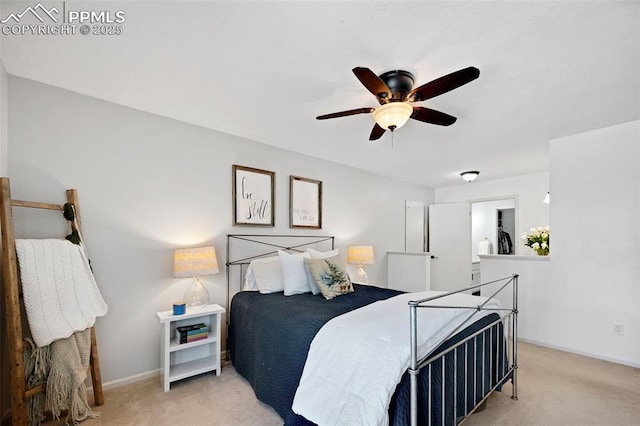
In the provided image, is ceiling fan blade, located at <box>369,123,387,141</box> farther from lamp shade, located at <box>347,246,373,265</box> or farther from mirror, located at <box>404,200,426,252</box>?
mirror, located at <box>404,200,426,252</box>

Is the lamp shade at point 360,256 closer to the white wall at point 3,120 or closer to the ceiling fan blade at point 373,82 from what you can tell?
the ceiling fan blade at point 373,82

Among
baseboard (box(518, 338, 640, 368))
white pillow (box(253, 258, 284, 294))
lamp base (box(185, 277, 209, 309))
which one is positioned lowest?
baseboard (box(518, 338, 640, 368))

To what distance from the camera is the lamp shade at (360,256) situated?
4.13 metres

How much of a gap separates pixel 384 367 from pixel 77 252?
221cm

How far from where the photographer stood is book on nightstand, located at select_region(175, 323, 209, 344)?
250cm

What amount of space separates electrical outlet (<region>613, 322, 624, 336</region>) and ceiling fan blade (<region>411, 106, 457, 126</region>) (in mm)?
2810

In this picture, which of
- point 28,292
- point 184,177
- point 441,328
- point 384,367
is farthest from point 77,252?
point 441,328

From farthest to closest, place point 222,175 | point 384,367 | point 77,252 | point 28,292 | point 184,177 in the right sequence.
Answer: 1. point 222,175
2. point 184,177
3. point 77,252
4. point 28,292
5. point 384,367

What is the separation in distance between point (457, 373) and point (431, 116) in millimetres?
1704

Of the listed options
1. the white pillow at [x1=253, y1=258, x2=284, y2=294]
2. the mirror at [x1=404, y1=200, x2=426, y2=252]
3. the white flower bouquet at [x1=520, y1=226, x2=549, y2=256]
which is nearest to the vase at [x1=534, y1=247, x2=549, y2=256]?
the white flower bouquet at [x1=520, y1=226, x2=549, y2=256]

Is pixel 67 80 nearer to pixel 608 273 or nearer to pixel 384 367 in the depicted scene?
pixel 384 367

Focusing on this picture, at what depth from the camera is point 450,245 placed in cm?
563

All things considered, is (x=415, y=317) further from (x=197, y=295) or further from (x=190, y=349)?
(x=190, y=349)

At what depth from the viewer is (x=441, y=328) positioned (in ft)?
5.56
